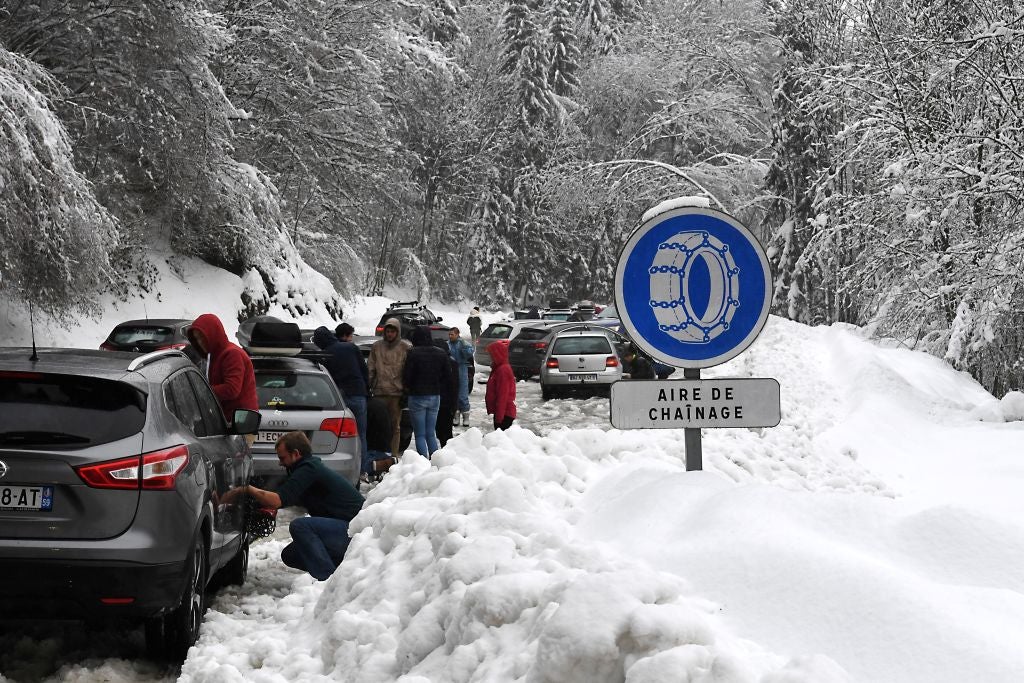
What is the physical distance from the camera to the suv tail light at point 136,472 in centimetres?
555

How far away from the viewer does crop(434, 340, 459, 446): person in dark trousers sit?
13.4 metres

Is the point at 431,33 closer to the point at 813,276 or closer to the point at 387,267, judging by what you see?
the point at 387,267

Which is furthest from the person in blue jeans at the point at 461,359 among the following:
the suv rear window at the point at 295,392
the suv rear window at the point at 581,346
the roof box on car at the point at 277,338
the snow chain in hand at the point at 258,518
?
the snow chain in hand at the point at 258,518

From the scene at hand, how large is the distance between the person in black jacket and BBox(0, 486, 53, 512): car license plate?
7543 millimetres

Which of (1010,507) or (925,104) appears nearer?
(1010,507)

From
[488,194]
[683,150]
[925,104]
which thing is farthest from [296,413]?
[488,194]

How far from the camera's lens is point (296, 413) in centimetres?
1138

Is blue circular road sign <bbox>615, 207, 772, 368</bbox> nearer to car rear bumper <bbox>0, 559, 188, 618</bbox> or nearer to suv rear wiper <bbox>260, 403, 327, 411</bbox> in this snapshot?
car rear bumper <bbox>0, 559, 188, 618</bbox>

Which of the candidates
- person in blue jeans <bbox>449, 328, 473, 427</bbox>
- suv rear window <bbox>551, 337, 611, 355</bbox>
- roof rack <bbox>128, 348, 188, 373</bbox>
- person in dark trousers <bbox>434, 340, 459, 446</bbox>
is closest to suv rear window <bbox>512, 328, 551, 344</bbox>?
suv rear window <bbox>551, 337, 611, 355</bbox>

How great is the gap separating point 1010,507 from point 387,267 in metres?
64.7

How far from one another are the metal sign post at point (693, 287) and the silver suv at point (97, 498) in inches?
94.0

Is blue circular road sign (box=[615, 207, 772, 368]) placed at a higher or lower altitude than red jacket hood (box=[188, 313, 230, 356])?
higher

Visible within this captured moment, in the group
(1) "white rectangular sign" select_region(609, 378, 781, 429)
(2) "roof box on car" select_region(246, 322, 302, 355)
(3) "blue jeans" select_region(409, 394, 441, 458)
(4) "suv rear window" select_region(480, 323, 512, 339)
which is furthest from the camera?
(4) "suv rear window" select_region(480, 323, 512, 339)

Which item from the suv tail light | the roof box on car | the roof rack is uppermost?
the roof rack
